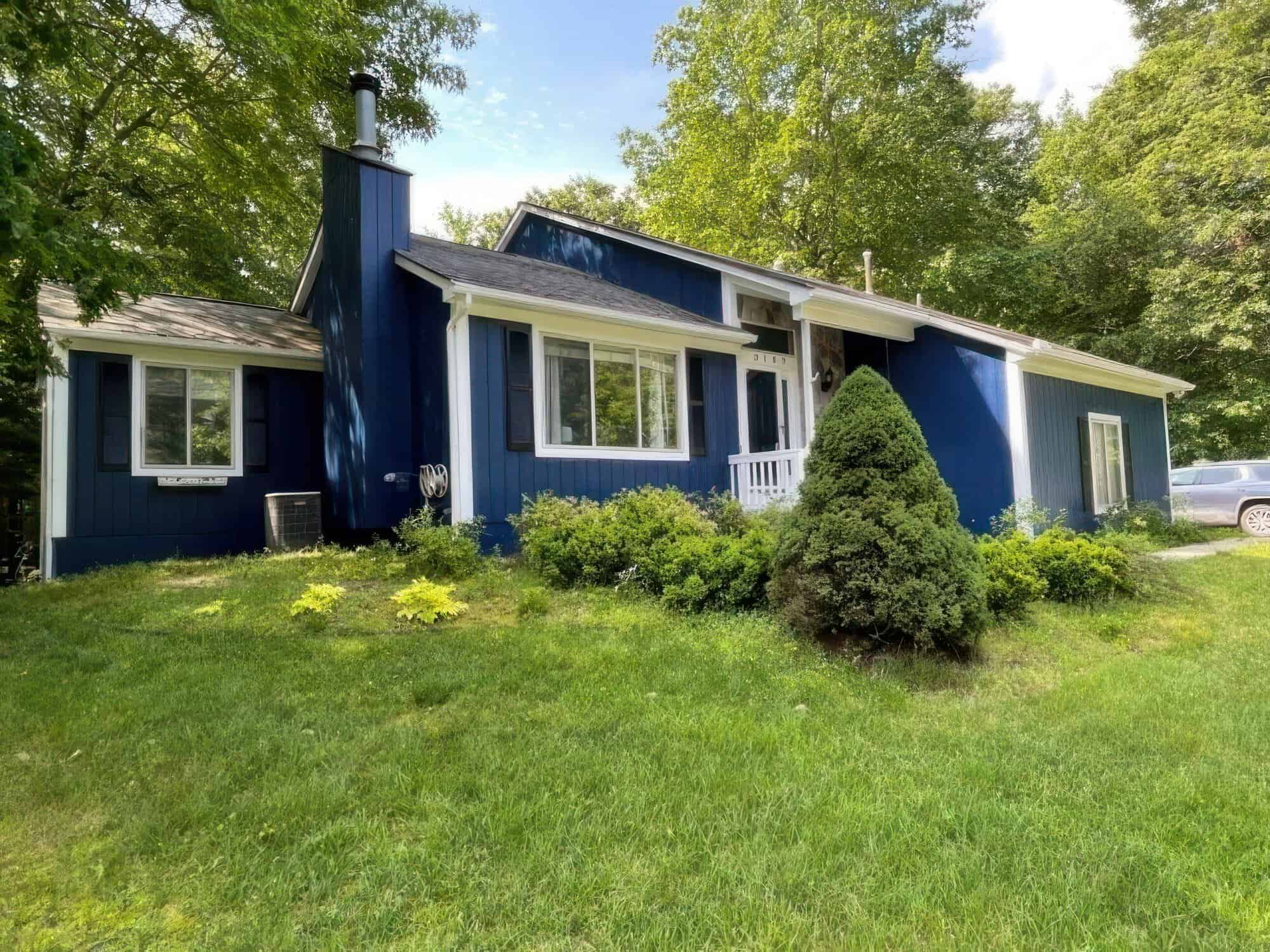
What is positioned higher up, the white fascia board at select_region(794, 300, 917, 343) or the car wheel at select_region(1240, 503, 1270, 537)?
the white fascia board at select_region(794, 300, 917, 343)

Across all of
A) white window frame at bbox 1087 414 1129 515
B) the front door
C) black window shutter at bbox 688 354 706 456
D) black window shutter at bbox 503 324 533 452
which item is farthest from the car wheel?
black window shutter at bbox 503 324 533 452

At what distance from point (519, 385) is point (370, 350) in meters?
2.04

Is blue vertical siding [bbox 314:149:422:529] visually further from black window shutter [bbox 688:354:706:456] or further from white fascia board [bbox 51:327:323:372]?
black window shutter [bbox 688:354:706:456]

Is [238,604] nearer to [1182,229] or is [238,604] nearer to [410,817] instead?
[410,817]

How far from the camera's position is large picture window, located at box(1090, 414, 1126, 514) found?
10.7 metres

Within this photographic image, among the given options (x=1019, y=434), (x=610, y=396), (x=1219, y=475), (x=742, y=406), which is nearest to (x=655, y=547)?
(x=610, y=396)

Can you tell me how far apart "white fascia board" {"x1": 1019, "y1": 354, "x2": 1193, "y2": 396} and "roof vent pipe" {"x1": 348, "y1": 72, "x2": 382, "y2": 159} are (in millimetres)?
8780

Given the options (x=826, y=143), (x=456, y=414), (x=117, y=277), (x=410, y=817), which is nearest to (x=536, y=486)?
(x=456, y=414)

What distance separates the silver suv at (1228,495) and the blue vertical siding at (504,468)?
10.7m

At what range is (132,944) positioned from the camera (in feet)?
6.09

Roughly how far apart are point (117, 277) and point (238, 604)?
2578mm

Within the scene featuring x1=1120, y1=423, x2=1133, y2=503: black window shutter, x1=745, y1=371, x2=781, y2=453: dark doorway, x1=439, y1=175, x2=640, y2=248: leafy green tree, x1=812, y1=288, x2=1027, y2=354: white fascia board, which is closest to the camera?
x1=812, y1=288, x2=1027, y2=354: white fascia board

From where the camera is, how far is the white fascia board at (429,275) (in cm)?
741

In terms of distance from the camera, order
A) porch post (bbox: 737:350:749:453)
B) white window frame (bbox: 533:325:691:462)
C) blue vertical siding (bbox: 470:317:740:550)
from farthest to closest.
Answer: porch post (bbox: 737:350:749:453), white window frame (bbox: 533:325:691:462), blue vertical siding (bbox: 470:317:740:550)
